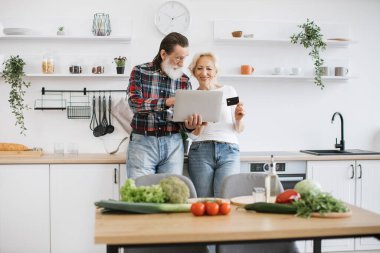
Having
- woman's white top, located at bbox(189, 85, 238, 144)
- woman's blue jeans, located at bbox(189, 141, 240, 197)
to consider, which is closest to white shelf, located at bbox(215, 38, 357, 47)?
woman's white top, located at bbox(189, 85, 238, 144)

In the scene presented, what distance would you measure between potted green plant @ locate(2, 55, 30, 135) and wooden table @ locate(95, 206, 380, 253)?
247cm

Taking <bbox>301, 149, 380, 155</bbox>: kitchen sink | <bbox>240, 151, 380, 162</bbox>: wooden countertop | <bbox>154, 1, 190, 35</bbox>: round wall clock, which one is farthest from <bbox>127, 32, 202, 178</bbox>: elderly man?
<bbox>301, 149, 380, 155</bbox>: kitchen sink

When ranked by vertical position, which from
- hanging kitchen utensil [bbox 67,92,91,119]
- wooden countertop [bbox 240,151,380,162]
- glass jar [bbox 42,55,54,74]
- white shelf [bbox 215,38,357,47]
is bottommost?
wooden countertop [bbox 240,151,380,162]

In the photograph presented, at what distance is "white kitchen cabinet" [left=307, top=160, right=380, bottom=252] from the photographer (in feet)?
13.3

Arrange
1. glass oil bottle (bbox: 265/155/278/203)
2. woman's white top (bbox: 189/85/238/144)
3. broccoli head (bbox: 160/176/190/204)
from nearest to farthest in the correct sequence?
broccoli head (bbox: 160/176/190/204)
glass oil bottle (bbox: 265/155/278/203)
woman's white top (bbox: 189/85/238/144)

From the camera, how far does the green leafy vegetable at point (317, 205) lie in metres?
2.06

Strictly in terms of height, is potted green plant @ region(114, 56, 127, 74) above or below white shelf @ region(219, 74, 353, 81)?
above

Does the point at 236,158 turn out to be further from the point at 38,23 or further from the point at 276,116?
the point at 38,23

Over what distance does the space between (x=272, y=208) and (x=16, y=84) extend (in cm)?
287

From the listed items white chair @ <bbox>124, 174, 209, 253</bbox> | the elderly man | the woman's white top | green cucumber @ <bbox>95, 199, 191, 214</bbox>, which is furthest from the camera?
the woman's white top

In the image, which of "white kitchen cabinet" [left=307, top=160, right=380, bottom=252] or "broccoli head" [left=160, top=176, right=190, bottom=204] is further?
"white kitchen cabinet" [left=307, top=160, right=380, bottom=252]

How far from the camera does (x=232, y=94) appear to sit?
354 centimetres

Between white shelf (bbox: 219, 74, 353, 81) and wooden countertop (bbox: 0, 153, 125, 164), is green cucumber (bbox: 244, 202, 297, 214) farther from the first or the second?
white shelf (bbox: 219, 74, 353, 81)

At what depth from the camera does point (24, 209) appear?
3.82m
